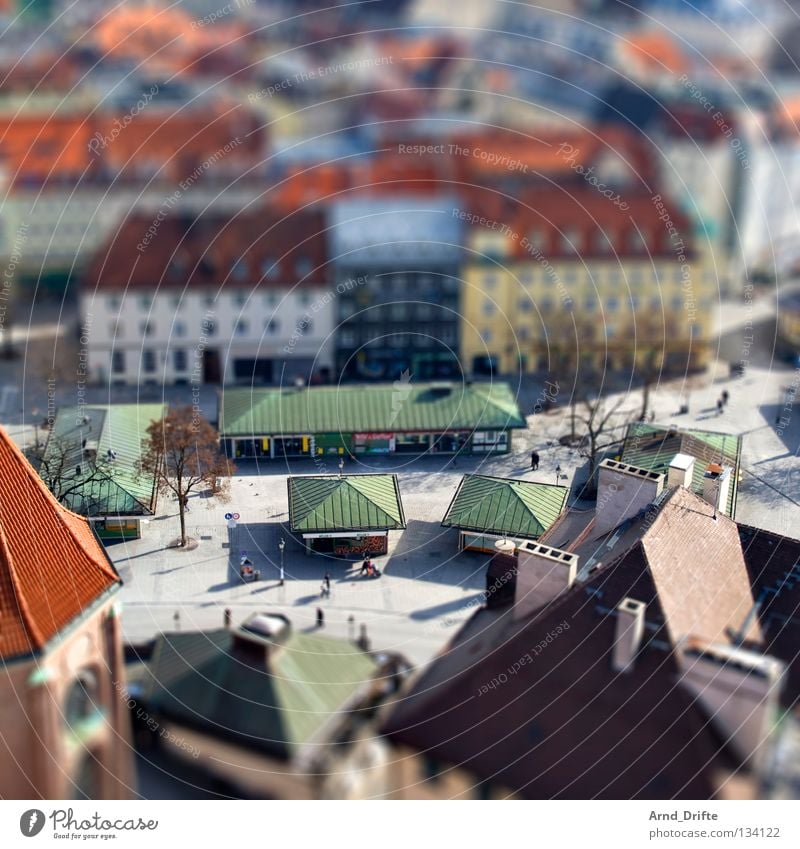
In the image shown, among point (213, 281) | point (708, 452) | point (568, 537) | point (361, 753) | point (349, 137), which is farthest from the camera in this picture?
point (349, 137)

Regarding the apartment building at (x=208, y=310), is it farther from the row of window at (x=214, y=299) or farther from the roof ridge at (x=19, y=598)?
the roof ridge at (x=19, y=598)

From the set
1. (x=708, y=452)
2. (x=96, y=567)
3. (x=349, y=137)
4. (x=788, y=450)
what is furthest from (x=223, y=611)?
(x=349, y=137)

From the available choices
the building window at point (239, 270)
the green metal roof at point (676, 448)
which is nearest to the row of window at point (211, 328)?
the building window at point (239, 270)

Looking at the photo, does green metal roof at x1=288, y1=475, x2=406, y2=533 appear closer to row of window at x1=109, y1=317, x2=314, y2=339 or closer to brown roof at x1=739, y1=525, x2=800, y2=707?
brown roof at x1=739, y1=525, x2=800, y2=707

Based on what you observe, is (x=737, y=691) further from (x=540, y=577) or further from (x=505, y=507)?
(x=505, y=507)

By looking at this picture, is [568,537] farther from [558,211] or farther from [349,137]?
[349,137]
